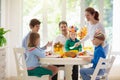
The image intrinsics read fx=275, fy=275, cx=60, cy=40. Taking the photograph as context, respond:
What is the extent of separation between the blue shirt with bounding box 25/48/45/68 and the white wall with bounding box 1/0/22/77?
2.31 meters

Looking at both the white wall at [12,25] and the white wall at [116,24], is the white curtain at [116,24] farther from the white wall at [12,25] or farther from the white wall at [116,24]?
the white wall at [12,25]

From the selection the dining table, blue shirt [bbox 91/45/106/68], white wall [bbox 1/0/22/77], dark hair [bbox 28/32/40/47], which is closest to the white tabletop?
the dining table

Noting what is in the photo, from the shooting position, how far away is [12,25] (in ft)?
19.3

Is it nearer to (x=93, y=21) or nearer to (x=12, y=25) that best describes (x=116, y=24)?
(x=93, y=21)

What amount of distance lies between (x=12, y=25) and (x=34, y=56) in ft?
7.95

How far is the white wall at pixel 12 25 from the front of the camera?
5.83m

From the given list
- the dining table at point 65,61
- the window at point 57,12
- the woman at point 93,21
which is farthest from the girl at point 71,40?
the window at point 57,12

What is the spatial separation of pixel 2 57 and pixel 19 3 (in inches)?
56.3

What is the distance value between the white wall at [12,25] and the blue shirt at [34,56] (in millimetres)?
2305

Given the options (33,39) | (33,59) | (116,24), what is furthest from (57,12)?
(33,59)

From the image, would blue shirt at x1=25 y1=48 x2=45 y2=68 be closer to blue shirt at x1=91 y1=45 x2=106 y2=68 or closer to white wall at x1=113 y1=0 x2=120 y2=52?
blue shirt at x1=91 y1=45 x2=106 y2=68

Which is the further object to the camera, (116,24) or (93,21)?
(116,24)

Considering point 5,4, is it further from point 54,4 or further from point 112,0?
point 112,0

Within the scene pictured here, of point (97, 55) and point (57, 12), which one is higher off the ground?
point (57, 12)
